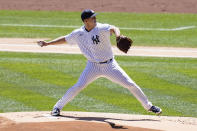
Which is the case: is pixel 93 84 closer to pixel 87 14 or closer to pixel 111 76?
pixel 111 76

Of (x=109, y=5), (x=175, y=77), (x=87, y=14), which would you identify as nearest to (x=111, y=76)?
(x=87, y=14)

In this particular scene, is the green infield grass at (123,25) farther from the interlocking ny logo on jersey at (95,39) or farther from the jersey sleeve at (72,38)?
the interlocking ny logo on jersey at (95,39)

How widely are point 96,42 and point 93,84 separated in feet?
12.6

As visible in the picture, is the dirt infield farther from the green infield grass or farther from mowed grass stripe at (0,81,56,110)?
mowed grass stripe at (0,81,56,110)

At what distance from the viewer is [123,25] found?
24516 millimetres

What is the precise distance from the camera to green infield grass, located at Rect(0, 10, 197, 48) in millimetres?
21255

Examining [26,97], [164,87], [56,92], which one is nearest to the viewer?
[26,97]

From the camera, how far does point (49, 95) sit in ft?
40.7

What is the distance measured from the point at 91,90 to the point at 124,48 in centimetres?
340

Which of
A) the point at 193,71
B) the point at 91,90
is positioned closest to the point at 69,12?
the point at 193,71

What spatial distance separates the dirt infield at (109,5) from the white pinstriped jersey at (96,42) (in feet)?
62.1

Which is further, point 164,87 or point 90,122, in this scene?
point 164,87

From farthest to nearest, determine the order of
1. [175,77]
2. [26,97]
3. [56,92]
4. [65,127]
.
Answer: [175,77]
[56,92]
[26,97]
[65,127]

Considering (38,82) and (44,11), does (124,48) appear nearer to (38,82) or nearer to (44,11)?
(38,82)
